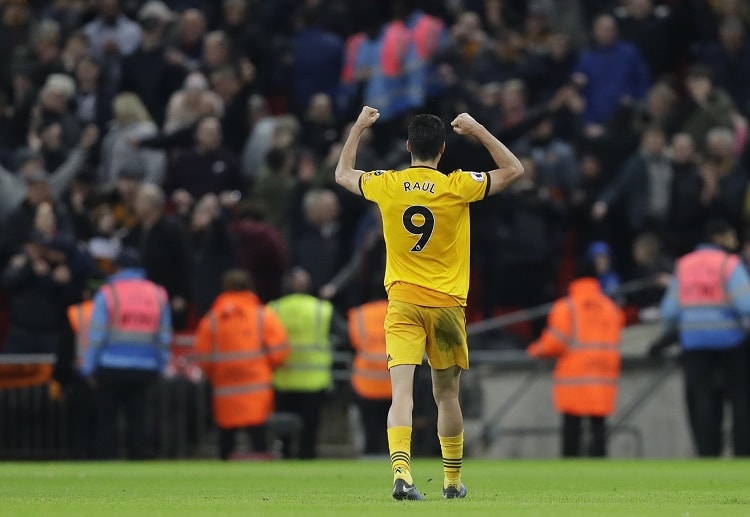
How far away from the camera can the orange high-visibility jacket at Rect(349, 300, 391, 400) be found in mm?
20516

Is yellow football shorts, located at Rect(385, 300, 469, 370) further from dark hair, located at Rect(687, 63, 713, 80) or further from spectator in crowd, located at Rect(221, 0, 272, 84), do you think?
spectator in crowd, located at Rect(221, 0, 272, 84)

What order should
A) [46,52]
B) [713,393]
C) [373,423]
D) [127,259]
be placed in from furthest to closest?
[46,52], [373,423], [713,393], [127,259]

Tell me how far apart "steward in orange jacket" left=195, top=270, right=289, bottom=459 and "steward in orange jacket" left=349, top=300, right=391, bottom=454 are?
0.88 meters

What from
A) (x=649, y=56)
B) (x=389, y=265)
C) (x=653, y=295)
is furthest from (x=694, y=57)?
(x=389, y=265)

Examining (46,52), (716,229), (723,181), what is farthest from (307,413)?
(46,52)

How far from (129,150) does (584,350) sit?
23.6 ft

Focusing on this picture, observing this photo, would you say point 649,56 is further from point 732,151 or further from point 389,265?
point 389,265

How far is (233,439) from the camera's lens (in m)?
20.6

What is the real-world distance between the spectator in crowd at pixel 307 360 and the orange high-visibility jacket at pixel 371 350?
0.43 m

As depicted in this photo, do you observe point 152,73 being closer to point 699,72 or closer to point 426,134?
point 699,72

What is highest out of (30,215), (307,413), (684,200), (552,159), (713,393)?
(552,159)

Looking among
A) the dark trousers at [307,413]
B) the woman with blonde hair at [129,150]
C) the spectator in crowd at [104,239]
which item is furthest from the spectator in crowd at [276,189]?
the dark trousers at [307,413]

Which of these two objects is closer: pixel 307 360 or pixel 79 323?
pixel 79 323

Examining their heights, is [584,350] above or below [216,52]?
below
